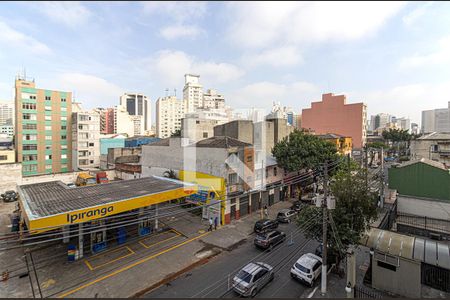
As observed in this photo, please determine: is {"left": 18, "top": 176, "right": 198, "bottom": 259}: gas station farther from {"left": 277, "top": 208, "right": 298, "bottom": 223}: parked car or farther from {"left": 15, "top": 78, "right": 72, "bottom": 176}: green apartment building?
{"left": 15, "top": 78, "right": 72, "bottom": 176}: green apartment building

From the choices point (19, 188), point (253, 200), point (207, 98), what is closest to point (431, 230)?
point (253, 200)

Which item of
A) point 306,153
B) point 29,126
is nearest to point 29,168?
point 29,126

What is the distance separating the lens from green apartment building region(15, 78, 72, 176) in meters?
46.3

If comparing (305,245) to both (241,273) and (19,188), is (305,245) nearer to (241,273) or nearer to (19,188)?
(241,273)

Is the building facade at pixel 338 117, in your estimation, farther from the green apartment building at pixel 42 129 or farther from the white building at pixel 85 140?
the green apartment building at pixel 42 129

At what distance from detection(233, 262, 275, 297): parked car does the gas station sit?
6332mm

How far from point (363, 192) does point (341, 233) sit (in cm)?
339

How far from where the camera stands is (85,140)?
→ 51.6 metres

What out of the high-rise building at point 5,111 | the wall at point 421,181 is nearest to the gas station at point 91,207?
the wall at point 421,181

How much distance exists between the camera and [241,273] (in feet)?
43.1

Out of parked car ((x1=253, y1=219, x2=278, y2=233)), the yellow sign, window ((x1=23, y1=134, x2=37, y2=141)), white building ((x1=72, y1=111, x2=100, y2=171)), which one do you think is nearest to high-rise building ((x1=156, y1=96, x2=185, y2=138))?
white building ((x1=72, y1=111, x2=100, y2=171))

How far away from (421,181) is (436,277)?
35.7ft

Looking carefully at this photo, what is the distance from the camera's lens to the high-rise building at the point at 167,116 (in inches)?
4441

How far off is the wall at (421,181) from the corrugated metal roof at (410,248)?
9090mm
